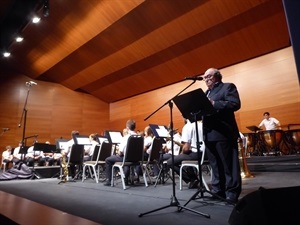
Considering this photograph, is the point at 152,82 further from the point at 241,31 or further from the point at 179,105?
the point at 179,105

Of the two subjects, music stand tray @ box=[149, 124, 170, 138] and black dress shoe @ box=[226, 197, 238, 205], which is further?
music stand tray @ box=[149, 124, 170, 138]

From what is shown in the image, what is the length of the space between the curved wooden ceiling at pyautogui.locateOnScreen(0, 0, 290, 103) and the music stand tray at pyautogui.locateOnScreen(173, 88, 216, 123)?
533 centimetres

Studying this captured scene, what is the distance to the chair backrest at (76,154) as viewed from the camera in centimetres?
588

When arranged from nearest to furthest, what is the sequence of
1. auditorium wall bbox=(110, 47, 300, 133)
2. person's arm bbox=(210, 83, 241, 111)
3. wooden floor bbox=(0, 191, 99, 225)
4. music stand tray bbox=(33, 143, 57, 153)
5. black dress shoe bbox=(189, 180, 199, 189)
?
wooden floor bbox=(0, 191, 99, 225) → person's arm bbox=(210, 83, 241, 111) → black dress shoe bbox=(189, 180, 199, 189) → music stand tray bbox=(33, 143, 57, 153) → auditorium wall bbox=(110, 47, 300, 133)

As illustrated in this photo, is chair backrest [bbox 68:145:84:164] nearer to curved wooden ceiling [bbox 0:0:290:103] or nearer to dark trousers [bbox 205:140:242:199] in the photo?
dark trousers [bbox 205:140:242:199]

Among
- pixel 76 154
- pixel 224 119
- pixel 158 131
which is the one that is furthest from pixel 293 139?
pixel 76 154

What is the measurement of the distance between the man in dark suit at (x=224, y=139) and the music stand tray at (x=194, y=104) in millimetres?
138

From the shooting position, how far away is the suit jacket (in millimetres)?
2689

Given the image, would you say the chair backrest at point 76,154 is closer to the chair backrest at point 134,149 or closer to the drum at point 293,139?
the chair backrest at point 134,149

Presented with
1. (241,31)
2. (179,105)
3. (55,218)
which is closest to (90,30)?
(241,31)

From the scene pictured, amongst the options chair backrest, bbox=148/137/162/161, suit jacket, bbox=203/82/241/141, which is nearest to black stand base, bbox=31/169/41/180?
chair backrest, bbox=148/137/162/161

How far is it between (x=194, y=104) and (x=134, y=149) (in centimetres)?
212

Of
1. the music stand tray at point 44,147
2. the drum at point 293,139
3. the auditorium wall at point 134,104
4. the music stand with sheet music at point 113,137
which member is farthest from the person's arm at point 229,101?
the drum at point 293,139

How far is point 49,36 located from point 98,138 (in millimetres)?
5030
